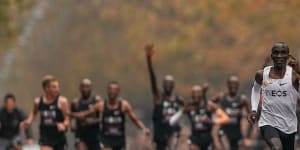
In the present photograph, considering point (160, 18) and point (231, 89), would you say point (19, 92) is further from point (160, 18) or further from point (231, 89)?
point (231, 89)

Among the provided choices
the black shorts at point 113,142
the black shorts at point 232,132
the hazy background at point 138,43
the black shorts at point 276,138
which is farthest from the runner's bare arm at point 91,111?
the hazy background at point 138,43

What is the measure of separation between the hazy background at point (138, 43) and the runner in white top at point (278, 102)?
26.6 metres

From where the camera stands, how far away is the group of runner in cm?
1290

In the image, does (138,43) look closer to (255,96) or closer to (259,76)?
(255,96)

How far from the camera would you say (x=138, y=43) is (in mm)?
49062

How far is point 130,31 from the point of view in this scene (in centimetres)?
5019

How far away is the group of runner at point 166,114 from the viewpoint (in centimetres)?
1290

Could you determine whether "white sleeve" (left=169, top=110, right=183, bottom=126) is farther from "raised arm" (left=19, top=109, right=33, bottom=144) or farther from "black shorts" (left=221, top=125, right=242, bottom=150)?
"raised arm" (left=19, top=109, right=33, bottom=144)

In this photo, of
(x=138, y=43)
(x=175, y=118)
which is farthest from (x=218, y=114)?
(x=138, y=43)

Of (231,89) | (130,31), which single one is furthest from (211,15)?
(231,89)

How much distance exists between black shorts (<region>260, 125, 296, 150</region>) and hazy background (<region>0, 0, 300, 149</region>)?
26508 millimetres

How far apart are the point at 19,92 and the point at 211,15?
10.5m

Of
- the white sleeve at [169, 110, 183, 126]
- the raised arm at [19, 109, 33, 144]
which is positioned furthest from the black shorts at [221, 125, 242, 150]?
the raised arm at [19, 109, 33, 144]

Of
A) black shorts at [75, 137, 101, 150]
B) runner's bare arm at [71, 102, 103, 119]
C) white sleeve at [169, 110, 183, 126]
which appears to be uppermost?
runner's bare arm at [71, 102, 103, 119]
